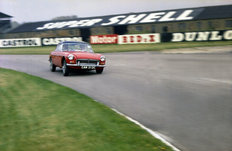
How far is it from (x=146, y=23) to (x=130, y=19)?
392 cm

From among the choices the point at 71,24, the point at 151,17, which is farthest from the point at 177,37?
the point at 71,24

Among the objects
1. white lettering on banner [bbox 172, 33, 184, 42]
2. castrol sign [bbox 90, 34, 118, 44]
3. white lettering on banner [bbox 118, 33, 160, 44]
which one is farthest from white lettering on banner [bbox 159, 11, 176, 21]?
white lettering on banner [bbox 172, 33, 184, 42]

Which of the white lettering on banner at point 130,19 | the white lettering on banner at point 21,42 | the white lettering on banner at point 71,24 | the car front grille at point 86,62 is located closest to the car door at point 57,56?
the car front grille at point 86,62

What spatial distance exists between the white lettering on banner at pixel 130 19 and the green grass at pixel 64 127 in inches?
1592

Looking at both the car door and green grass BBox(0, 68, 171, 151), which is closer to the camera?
green grass BBox(0, 68, 171, 151)

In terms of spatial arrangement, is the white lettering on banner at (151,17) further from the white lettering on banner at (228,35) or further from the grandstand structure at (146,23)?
the white lettering on banner at (228,35)

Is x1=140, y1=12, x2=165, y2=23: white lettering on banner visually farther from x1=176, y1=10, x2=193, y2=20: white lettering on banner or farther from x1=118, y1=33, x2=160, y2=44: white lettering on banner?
x1=118, y1=33, x2=160, y2=44: white lettering on banner

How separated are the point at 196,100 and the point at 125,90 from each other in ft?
7.91

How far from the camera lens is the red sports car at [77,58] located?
11.9m

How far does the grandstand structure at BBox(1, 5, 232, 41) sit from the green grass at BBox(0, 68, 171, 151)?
97.5 ft

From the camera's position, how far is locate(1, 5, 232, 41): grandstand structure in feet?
142

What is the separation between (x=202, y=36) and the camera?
94.5 ft

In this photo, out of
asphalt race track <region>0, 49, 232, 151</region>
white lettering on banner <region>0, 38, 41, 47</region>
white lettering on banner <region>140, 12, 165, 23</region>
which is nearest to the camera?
asphalt race track <region>0, 49, 232, 151</region>

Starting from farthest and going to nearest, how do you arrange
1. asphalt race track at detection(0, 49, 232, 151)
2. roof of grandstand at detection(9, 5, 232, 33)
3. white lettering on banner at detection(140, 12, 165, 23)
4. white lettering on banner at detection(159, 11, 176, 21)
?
white lettering on banner at detection(140, 12, 165, 23), white lettering on banner at detection(159, 11, 176, 21), roof of grandstand at detection(9, 5, 232, 33), asphalt race track at detection(0, 49, 232, 151)
